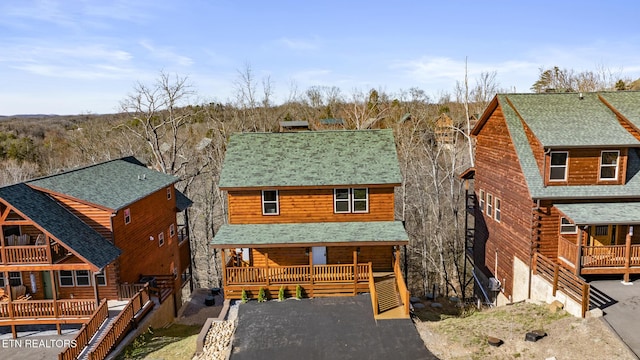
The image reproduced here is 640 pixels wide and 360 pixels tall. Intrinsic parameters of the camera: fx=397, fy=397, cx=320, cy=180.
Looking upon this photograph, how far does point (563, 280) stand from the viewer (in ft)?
52.3

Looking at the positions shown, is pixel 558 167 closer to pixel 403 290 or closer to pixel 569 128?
pixel 569 128

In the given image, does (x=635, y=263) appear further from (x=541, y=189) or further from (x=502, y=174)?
(x=502, y=174)

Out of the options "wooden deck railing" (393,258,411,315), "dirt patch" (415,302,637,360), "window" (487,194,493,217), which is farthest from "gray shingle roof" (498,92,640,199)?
"wooden deck railing" (393,258,411,315)

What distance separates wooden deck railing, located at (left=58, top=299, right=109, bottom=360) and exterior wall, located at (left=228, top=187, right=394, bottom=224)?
6.84m

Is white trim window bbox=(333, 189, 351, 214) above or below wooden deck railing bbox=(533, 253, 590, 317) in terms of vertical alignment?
above

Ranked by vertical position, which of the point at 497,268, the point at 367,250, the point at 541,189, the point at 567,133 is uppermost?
the point at 567,133

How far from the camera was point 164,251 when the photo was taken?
2422cm

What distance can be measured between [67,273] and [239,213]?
8664 millimetres

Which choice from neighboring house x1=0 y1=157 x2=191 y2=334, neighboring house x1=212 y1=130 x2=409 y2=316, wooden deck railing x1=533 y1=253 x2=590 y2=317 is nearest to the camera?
wooden deck railing x1=533 y1=253 x2=590 y2=317

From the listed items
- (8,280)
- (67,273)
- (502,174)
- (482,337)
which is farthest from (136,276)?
(502,174)

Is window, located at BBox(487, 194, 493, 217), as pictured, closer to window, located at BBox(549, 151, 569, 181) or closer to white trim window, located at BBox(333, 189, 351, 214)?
window, located at BBox(549, 151, 569, 181)

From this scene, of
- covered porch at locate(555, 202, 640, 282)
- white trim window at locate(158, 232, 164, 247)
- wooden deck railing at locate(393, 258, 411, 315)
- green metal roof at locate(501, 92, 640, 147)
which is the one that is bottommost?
wooden deck railing at locate(393, 258, 411, 315)

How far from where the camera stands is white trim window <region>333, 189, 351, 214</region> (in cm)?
2019

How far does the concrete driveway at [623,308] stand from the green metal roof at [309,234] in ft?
25.9
